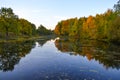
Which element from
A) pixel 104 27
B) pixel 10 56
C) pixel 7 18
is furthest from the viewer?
pixel 7 18

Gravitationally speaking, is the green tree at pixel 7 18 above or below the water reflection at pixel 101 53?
above

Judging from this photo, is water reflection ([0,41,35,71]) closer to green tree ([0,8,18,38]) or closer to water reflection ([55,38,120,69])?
water reflection ([55,38,120,69])

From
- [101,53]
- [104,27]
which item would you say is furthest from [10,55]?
[104,27]

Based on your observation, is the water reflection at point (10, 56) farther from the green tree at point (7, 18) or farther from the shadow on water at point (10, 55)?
Result: the green tree at point (7, 18)

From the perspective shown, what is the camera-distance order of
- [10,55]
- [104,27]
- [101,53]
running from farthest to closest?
[104,27]
[101,53]
[10,55]

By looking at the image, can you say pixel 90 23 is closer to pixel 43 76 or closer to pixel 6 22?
pixel 6 22

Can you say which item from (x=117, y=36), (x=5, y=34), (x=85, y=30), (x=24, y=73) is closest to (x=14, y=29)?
(x=5, y=34)

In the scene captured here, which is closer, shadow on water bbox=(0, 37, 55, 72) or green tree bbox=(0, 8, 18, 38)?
shadow on water bbox=(0, 37, 55, 72)

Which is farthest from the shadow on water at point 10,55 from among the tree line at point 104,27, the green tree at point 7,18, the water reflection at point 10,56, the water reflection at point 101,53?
the green tree at point 7,18

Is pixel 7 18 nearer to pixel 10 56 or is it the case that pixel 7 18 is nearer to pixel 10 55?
pixel 10 55

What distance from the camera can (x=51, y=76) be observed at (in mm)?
21109

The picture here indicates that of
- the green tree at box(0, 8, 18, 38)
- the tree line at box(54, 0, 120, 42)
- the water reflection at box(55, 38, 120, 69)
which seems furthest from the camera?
the green tree at box(0, 8, 18, 38)

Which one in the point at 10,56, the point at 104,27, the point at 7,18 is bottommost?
the point at 10,56

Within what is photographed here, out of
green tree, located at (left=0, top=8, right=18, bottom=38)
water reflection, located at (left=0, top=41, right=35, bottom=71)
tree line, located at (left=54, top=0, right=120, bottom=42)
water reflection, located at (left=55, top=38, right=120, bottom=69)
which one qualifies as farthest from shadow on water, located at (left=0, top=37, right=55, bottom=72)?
green tree, located at (left=0, top=8, right=18, bottom=38)
